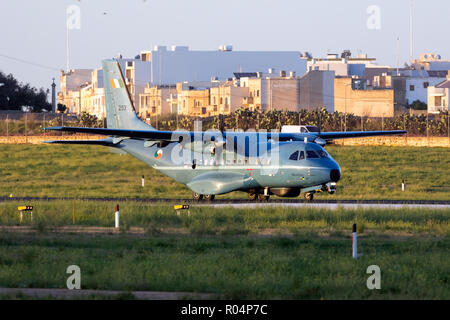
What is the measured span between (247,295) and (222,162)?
75.1ft

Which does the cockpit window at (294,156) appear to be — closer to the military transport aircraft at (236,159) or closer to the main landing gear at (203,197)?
the military transport aircraft at (236,159)

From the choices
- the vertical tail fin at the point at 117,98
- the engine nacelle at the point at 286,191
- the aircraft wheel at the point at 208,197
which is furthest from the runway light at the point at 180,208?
the vertical tail fin at the point at 117,98

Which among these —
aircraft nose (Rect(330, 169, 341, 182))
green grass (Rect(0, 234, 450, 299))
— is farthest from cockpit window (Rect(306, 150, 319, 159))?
green grass (Rect(0, 234, 450, 299))

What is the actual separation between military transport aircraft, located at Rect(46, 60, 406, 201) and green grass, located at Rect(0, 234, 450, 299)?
11.1 m

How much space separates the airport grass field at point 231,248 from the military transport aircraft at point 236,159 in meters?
3.50

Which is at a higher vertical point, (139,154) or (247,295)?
(139,154)

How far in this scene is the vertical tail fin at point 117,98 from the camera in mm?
44688

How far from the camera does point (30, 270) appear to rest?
1994 centimetres

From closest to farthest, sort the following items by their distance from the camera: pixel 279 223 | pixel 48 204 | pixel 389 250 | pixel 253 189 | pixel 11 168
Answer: pixel 389 250, pixel 279 223, pixel 48 204, pixel 253 189, pixel 11 168

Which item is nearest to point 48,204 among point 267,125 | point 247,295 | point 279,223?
point 279,223

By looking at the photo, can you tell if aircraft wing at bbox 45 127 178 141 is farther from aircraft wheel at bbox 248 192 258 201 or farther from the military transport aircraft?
aircraft wheel at bbox 248 192 258 201

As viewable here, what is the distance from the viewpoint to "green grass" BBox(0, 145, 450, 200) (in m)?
47.1
